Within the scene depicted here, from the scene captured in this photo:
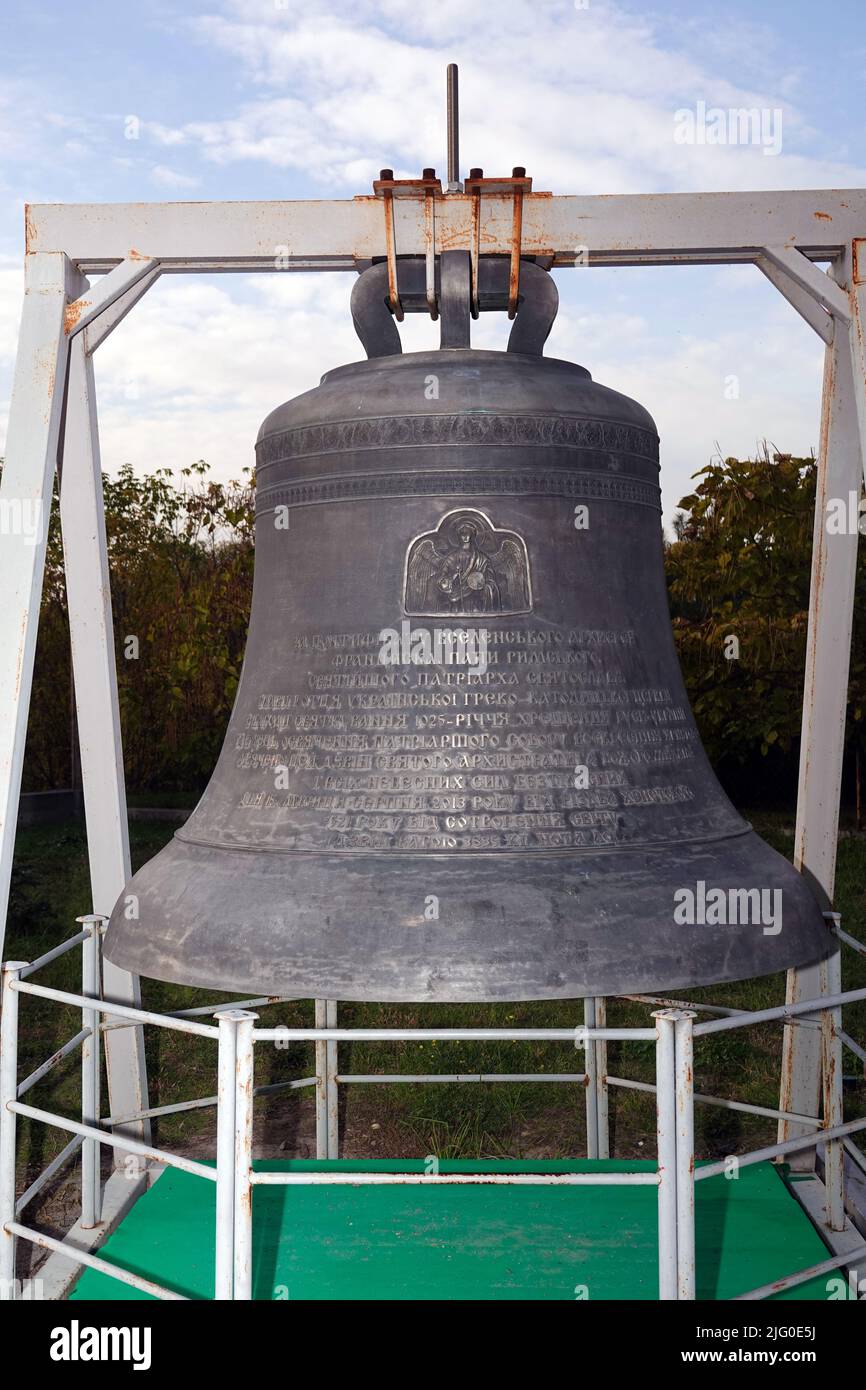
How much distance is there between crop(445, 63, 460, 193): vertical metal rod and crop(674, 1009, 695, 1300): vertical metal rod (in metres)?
2.16

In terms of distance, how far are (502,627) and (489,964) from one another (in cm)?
81

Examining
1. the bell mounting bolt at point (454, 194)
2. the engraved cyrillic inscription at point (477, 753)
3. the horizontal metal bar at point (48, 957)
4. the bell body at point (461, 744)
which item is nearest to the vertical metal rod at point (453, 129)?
the bell mounting bolt at point (454, 194)

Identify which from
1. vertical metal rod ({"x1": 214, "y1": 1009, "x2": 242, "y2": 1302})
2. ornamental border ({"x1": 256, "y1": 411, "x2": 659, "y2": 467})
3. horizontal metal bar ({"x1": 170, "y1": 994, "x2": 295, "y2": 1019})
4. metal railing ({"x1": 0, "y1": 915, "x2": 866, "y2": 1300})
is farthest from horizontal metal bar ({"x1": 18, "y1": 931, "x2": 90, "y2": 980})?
Result: ornamental border ({"x1": 256, "y1": 411, "x2": 659, "y2": 467})

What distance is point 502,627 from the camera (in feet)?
10.1

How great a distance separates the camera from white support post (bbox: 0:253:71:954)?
345 cm

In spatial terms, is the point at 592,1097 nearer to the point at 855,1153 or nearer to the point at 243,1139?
the point at 855,1153

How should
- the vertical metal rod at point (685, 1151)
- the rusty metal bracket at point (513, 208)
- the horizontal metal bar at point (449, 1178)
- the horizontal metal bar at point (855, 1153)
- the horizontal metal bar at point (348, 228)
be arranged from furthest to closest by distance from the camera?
1. the horizontal metal bar at point (855, 1153)
2. the horizontal metal bar at point (348, 228)
3. the rusty metal bracket at point (513, 208)
4. the vertical metal rod at point (685, 1151)
5. the horizontal metal bar at point (449, 1178)

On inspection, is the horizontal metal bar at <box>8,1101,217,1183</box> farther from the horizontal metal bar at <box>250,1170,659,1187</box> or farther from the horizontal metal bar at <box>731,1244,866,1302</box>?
the horizontal metal bar at <box>731,1244,866,1302</box>

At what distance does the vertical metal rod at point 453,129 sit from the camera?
134 inches

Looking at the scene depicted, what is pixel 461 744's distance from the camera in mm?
2982

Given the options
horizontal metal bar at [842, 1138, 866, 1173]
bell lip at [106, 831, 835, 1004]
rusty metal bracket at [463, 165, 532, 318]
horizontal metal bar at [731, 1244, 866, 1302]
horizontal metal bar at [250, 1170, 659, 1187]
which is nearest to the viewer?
bell lip at [106, 831, 835, 1004]

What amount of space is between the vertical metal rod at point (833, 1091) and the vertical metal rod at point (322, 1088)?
6.14 ft

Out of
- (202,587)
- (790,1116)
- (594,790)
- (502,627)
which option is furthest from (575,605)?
(202,587)

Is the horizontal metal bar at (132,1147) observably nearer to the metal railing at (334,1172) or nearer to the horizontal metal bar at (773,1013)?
the metal railing at (334,1172)
